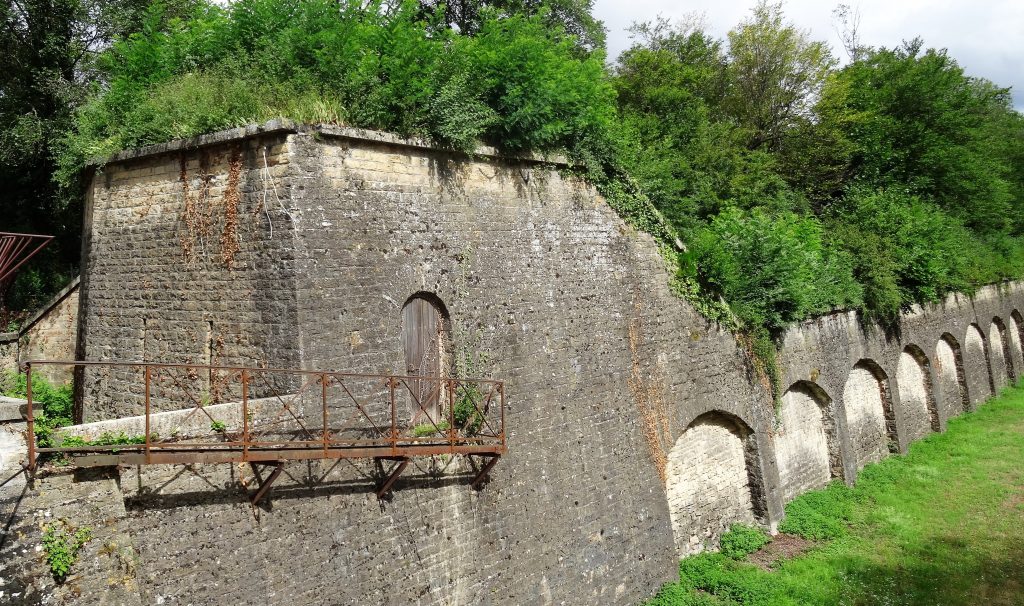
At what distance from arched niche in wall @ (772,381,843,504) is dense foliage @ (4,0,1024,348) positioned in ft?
6.51

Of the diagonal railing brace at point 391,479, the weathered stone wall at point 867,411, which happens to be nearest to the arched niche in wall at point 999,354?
the weathered stone wall at point 867,411

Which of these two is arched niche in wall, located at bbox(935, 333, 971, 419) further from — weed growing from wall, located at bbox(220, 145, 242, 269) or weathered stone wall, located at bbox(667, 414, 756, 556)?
weed growing from wall, located at bbox(220, 145, 242, 269)

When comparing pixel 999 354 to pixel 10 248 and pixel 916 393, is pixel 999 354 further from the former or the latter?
pixel 10 248

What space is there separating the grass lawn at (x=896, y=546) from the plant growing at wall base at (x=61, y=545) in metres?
7.96

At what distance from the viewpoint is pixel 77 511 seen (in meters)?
5.66

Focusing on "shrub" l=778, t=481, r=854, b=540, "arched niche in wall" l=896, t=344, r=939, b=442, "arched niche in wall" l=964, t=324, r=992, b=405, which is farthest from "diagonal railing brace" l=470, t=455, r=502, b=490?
"arched niche in wall" l=964, t=324, r=992, b=405

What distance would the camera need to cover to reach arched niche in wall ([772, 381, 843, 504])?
14352 millimetres

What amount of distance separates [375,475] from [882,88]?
24549 mm

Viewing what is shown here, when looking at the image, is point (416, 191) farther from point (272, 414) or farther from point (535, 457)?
point (535, 457)

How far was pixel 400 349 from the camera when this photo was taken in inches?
335

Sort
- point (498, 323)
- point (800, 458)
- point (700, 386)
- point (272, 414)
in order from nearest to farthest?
point (272, 414) < point (498, 323) < point (700, 386) < point (800, 458)

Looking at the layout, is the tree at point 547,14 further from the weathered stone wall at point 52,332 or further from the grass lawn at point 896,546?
the grass lawn at point 896,546

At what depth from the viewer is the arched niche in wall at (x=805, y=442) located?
47.1 ft

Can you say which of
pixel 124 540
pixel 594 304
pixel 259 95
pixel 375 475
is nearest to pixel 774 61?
pixel 594 304
